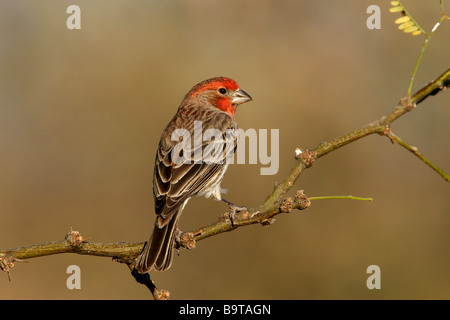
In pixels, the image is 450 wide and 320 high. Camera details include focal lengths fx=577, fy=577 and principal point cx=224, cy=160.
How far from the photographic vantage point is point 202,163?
515cm

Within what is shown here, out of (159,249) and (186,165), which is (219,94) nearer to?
(186,165)

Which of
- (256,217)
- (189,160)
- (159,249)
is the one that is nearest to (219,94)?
(189,160)

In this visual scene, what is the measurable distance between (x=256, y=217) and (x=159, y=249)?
949 mm

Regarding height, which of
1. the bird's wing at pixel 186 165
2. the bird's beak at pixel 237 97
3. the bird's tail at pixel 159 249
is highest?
the bird's beak at pixel 237 97

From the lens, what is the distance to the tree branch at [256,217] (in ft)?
11.1

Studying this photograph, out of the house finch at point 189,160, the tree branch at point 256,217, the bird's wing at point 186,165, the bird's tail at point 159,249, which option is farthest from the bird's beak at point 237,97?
the tree branch at point 256,217

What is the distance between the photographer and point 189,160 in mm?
5109

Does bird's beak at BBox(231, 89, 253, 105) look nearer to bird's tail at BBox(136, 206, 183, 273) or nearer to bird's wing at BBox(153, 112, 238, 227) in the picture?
bird's wing at BBox(153, 112, 238, 227)

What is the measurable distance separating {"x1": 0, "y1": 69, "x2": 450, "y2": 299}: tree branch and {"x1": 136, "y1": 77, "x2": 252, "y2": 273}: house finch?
0.24 metres

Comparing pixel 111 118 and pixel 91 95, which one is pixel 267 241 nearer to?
pixel 111 118

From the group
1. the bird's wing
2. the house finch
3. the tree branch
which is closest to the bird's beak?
the house finch

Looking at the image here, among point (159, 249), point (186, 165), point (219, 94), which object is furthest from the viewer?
point (219, 94)

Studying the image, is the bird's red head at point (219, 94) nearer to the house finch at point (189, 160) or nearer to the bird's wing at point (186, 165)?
the house finch at point (189, 160)
